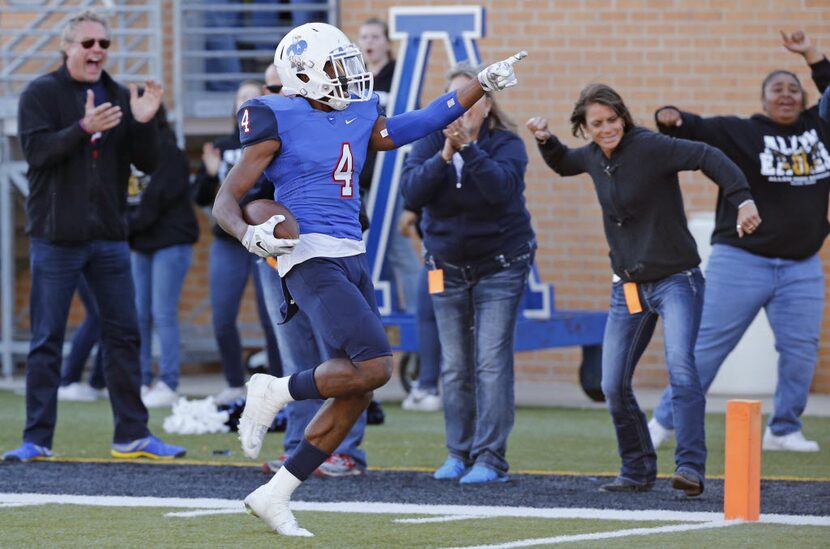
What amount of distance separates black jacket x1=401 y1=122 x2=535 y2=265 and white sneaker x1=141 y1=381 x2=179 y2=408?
424cm

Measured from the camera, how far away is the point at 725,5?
42.0 feet

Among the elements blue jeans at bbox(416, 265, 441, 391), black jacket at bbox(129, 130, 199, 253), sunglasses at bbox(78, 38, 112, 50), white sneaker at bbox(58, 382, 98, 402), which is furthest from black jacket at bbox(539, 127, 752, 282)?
white sneaker at bbox(58, 382, 98, 402)

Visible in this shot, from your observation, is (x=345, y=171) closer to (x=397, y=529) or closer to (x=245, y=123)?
(x=245, y=123)

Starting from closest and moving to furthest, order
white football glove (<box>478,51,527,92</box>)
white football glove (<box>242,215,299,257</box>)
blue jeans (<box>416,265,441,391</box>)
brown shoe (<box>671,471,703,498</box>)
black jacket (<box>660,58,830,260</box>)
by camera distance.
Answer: white football glove (<box>242,215,299,257</box>) → white football glove (<box>478,51,527,92</box>) → brown shoe (<box>671,471,703,498</box>) → black jacket (<box>660,58,830,260</box>) → blue jeans (<box>416,265,441,391</box>)

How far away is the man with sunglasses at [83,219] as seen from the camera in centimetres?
843

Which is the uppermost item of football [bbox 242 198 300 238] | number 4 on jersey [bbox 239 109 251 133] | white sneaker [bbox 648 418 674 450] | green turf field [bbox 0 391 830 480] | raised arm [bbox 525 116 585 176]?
number 4 on jersey [bbox 239 109 251 133]

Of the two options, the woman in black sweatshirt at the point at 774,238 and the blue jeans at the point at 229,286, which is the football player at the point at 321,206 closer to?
the woman in black sweatshirt at the point at 774,238

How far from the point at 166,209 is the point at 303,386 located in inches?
235

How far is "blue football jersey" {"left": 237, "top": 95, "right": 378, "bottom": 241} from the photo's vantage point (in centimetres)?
623

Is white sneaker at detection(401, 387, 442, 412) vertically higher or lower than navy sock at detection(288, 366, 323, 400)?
lower

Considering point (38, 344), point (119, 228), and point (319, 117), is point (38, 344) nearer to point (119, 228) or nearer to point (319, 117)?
point (119, 228)

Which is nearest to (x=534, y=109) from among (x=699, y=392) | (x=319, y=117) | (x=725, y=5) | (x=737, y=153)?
(x=725, y=5)

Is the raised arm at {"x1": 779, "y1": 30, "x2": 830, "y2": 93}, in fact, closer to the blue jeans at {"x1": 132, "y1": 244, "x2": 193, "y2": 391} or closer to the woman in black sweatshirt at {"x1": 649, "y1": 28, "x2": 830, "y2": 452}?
the woman in black sweatshirt at {"x1": 649, "y1": 28, "x2": 830, "y2": 452}

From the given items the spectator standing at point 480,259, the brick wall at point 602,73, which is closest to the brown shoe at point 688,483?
the spectator standing at point 480,259
